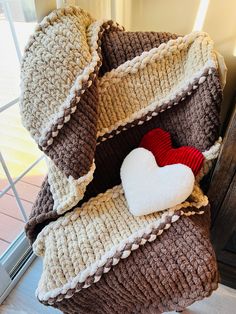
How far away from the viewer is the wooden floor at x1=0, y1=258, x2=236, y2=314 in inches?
36.8

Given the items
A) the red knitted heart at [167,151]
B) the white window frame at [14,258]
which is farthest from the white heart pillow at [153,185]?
the white window frame at [14,258]

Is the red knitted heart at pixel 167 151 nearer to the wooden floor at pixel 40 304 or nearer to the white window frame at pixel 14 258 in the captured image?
the white window frame at pixel 14 258

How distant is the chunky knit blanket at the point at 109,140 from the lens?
22.6 inches

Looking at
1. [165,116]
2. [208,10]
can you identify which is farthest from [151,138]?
[208,10]

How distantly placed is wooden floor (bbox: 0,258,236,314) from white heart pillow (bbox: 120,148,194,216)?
1.86ft

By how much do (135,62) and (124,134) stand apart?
203mm

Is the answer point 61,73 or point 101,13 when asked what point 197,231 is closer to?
point 61,73

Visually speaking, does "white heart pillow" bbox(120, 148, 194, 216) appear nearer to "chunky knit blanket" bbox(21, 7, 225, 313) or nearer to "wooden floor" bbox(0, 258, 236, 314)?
"chunky knit blanket" bbox(21, 7, 225, 313)

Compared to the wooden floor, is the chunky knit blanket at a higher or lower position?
higher

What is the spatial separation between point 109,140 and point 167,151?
0.56 ft

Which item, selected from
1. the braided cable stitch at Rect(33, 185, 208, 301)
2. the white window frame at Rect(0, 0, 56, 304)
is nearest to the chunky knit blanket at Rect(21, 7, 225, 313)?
the braided cable stitch at Rect(33, 185, 208, 301)

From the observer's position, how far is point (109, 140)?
0.73m

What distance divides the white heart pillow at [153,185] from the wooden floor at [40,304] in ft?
1.86

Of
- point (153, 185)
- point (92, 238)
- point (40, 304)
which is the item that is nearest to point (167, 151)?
point (153, 185)
